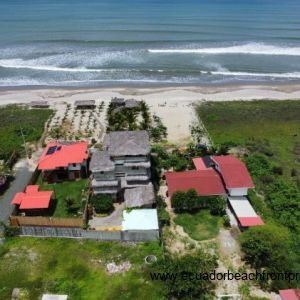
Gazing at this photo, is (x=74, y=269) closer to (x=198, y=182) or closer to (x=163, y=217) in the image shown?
(x=163, y=217)

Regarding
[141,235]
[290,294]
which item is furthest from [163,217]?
[290,294]

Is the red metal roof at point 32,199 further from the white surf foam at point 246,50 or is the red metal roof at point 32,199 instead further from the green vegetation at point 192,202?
the white surf foam at point 246,50

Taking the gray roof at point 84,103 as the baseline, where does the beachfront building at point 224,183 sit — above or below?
below

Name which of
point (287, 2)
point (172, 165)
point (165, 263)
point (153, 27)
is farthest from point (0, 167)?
point (287, 2)

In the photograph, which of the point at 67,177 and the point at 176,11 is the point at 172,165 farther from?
the point at 176,11

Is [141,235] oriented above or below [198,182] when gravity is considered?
below

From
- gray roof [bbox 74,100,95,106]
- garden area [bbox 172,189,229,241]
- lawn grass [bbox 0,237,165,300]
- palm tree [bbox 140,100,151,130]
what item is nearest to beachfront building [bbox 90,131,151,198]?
garden area [bbox 172,189,229,241]

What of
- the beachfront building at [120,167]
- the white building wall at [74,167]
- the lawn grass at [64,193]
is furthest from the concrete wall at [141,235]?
the white building wall at [74,167]
